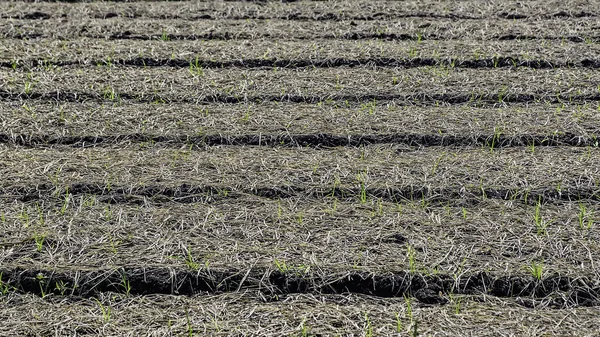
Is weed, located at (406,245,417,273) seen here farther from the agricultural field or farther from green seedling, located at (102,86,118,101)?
green seedling, located at (102,86,118,101)

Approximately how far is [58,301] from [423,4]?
388 centimetres

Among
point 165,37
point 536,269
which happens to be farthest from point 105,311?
point 165,37

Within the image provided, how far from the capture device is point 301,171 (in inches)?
147

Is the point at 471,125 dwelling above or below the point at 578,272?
above

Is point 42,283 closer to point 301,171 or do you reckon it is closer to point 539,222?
point 301,171

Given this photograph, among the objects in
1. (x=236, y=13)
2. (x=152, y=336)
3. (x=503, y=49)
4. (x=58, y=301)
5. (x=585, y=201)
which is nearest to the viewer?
(x=152, y=336)

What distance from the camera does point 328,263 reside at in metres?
3.08

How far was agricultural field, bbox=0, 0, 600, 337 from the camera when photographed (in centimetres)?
292

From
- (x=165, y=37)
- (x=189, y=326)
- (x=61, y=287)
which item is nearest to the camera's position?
(x=189, y=326)

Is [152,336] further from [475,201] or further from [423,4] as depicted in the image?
[423,4]

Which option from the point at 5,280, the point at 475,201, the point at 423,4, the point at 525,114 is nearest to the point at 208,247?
the point at 5,280

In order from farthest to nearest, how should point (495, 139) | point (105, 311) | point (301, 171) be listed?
point (495, 139), point (301, 171), point (105, 311)

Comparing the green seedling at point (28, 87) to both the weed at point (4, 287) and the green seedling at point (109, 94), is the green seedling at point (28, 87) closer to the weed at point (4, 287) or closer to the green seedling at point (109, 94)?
the green seedling at point (109, 94)

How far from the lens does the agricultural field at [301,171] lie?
2922 millimetres
